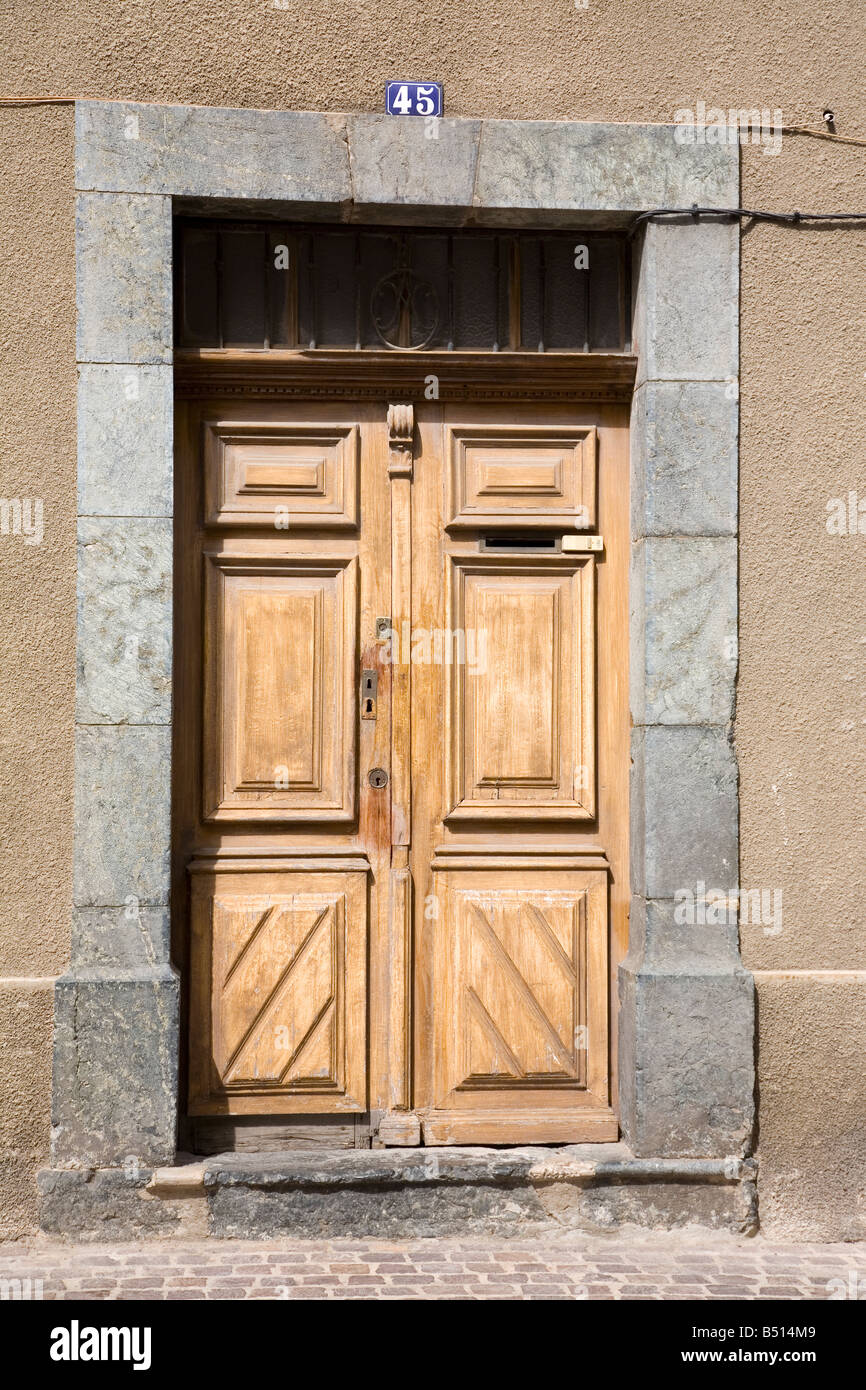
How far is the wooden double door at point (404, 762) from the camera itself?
15.6 feet

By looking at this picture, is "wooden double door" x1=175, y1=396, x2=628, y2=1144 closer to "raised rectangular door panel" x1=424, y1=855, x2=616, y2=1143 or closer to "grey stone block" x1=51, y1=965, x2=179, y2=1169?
"raised rectangular door panel" x1=424, y1=855, x2=616, y2=1143

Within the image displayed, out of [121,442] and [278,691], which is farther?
[278,691]

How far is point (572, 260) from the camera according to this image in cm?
487

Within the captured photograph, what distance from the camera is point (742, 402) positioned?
471cm

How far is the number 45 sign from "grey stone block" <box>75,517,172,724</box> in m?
1.68

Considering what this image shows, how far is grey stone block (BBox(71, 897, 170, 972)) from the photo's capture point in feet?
14.7

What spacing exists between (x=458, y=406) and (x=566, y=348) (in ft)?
1.47

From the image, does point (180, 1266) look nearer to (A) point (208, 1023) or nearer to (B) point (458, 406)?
(A) point (208, 1023)

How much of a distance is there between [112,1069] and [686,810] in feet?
7.12

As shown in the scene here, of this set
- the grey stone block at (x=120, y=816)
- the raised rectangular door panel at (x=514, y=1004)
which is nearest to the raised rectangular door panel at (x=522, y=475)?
the raised rectangular door panel at (x=514, y=1004)

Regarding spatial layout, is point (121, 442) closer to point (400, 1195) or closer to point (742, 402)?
point (742, 402)

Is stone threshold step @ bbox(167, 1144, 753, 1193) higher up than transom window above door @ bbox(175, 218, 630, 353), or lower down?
lower down

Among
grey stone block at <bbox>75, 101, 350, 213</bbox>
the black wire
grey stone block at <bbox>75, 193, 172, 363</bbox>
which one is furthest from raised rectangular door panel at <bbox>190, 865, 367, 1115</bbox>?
the black wire

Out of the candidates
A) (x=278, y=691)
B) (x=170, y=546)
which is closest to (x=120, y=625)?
(x=170, y=546)
